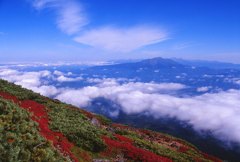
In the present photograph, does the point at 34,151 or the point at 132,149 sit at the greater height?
the point at 34,151

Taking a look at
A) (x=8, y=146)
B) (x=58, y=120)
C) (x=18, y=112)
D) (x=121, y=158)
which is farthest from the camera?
(x=58, y=120)

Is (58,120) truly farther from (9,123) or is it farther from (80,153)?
(9,123)

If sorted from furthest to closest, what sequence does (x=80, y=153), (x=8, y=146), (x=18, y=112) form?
1. (x=80, y=153)
2. (x=18, y=112)
3. (x=8, y=146)

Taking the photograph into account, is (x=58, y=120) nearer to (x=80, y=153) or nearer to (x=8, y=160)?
(x=80, y=153)

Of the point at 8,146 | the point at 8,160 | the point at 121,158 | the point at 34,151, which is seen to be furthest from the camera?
the point at 121,158

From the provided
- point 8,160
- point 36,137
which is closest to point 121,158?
point 36,137

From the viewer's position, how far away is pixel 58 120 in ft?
108

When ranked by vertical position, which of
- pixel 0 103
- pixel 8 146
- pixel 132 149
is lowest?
pixel 132 149

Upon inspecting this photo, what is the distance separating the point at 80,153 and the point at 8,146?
29.6 feet

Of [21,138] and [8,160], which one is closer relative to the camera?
[8,160]

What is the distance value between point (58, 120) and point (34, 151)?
52.1 feet

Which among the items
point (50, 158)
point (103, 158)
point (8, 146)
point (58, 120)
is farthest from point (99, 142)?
point (8, 146)

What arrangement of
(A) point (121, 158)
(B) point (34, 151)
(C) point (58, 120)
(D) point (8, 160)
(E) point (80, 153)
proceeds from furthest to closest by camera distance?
(C) point (58, 120)
(A) point (121, 158)
(E) point (80, 153)
(B) point (34, 151)
(D) point (8, 160)

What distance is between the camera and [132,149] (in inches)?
1111
